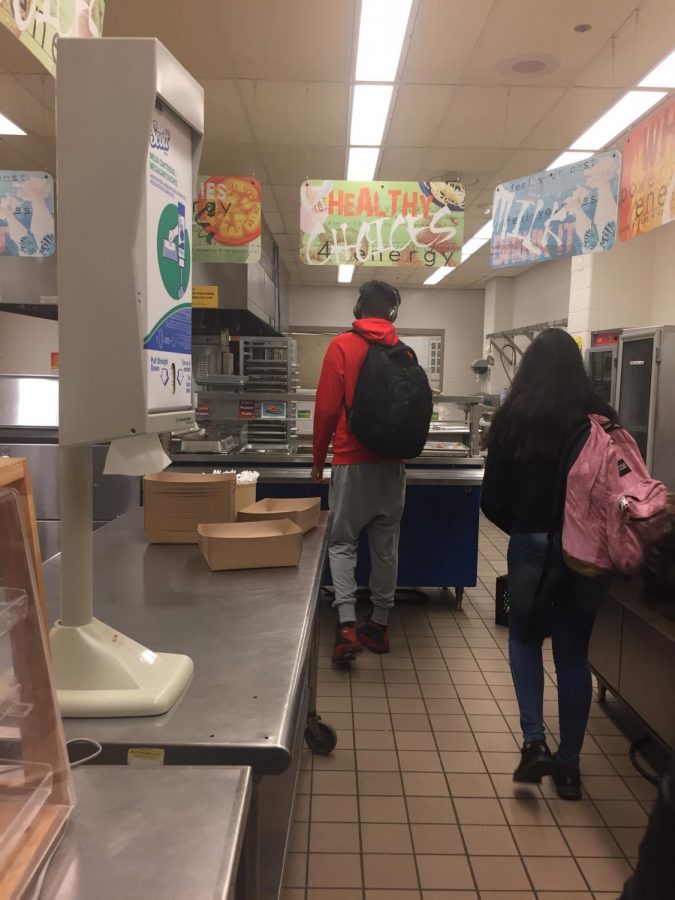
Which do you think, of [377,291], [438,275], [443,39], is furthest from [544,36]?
[438,275]

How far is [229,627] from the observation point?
1425 millimetres

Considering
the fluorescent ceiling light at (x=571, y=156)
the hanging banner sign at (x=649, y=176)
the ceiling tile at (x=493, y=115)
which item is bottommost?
the hanging banner sign at (x=649, y=176)

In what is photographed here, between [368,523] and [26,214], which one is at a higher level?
[26,214]

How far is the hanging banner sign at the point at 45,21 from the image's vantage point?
55.5 inches

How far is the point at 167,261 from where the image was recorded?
107 centimetres

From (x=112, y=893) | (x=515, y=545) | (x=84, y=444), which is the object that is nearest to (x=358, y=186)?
(x=515, y=545)

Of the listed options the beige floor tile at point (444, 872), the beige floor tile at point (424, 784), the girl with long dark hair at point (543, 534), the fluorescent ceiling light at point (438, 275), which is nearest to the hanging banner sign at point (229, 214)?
the girl with long dark hair at point (543, 534)

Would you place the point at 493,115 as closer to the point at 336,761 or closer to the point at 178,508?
the point at 178,508

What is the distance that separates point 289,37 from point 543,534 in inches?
122

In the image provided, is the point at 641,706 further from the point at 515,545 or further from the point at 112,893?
the point at 112,893

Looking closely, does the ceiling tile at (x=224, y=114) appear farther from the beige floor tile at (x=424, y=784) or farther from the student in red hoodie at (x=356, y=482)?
the beige floor tile at (x=424, y=784)

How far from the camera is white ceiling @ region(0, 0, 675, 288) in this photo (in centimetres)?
346

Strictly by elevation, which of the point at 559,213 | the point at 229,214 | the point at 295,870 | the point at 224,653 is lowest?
the point at 295,870

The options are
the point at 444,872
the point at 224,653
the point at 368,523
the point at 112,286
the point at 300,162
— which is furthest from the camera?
the point at 300,162
